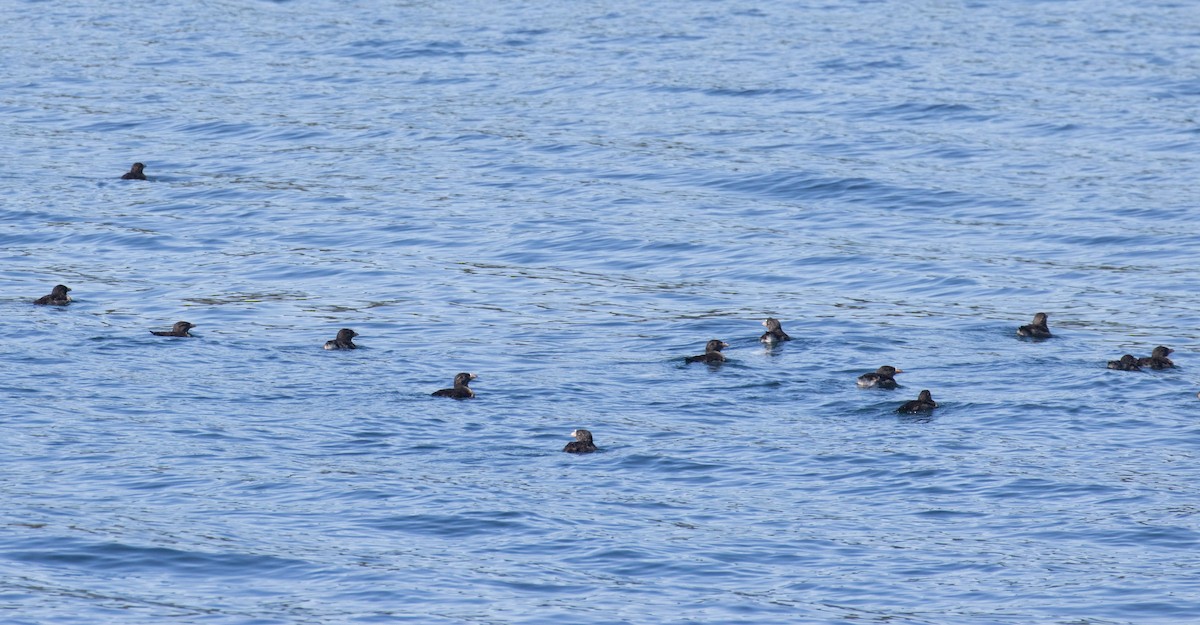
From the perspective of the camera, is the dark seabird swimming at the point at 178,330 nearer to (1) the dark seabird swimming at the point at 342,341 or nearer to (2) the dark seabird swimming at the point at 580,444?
(1) the dark seabird swimming at the point at 342,341

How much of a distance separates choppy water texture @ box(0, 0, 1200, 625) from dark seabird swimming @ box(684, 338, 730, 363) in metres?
0.27

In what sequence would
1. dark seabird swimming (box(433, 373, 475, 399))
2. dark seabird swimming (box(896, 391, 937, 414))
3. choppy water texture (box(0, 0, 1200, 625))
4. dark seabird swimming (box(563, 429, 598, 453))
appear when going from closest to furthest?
choppy water texture (box(0, 0, 1200, 625))
dark seabird swimming (box(563, 429, 598, 453))
dark seabird swimming (box(896, 391, 937, 414))
dark seabird swimming (box(433, 373, 475, 399))

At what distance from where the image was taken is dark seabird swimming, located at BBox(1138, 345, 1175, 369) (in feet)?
73.9

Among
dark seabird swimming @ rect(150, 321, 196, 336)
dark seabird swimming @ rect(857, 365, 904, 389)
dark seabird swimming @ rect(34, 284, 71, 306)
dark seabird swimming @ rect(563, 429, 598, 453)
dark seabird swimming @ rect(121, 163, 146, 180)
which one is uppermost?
dark seabird swimming @ rect(121, 163, 146, 180)

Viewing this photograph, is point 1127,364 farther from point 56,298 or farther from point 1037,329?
point 56,298

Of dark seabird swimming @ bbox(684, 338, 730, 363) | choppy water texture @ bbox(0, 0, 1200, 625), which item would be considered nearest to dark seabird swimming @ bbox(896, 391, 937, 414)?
choppy water texture @ bbox(0, 0, 1200, 625)

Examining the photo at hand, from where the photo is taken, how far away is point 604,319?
84.8 ft

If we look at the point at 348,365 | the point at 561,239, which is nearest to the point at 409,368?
the point at 348,365

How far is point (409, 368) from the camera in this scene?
23.1 meters

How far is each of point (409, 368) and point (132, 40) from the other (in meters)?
30.5

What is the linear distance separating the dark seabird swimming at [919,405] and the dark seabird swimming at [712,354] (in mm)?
2848

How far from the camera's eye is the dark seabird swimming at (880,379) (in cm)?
2178

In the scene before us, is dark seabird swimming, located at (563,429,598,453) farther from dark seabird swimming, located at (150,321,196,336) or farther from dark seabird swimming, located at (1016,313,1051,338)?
dark seabird swimming, located at (1016,313,1051,338)

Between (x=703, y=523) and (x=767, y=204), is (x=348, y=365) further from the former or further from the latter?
(x=767, y=204)
